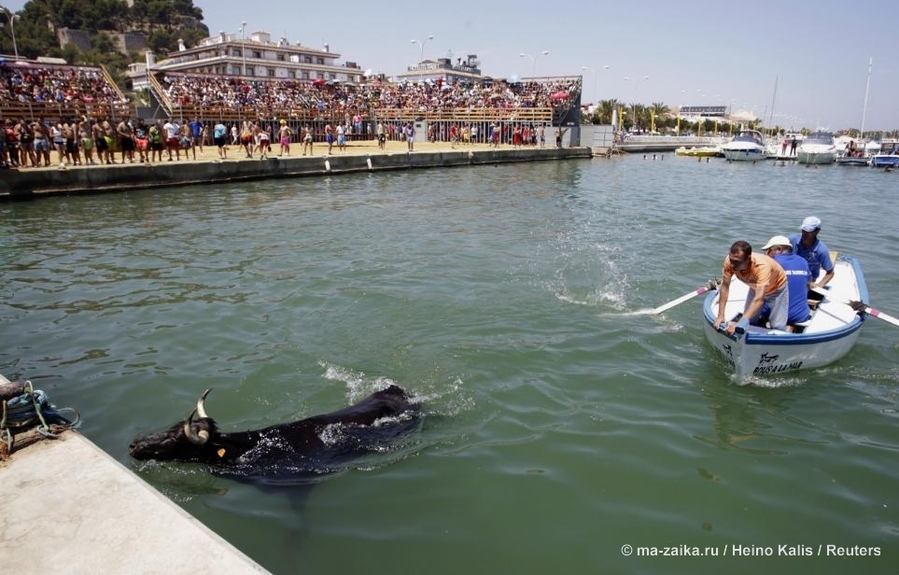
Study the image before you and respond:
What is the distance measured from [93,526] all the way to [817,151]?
58.2 m

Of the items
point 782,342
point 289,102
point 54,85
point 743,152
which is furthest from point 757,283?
point 743,152

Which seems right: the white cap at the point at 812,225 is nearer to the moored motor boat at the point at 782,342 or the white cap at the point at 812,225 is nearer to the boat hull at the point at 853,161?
the moored motor boat at the point at 782,342

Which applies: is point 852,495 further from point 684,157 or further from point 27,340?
point 684,157

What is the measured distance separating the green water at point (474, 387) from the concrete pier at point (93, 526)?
1.18 m

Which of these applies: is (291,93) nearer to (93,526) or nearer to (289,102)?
(289,102)

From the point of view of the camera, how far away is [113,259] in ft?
43.3

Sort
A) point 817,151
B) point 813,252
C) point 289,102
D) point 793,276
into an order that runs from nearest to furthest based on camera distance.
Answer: point 793,276 → point 813,252 → point 289,102 → point 817,151

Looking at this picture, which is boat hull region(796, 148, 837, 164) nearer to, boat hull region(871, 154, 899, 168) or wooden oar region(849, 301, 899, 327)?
boat hull region(871, 154, 899, 168)

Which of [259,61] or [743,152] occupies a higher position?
[259,61]

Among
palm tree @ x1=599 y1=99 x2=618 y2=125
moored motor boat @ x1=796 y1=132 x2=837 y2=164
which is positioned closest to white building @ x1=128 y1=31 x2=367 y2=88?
palm tree @ x1=599 y1=99 x2=618 y2=125

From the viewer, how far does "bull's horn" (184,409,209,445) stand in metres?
4.50

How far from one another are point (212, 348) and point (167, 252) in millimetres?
6667


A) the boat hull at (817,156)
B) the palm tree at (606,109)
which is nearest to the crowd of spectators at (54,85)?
the boat hull at (817,156)

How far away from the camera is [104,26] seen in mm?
128750
